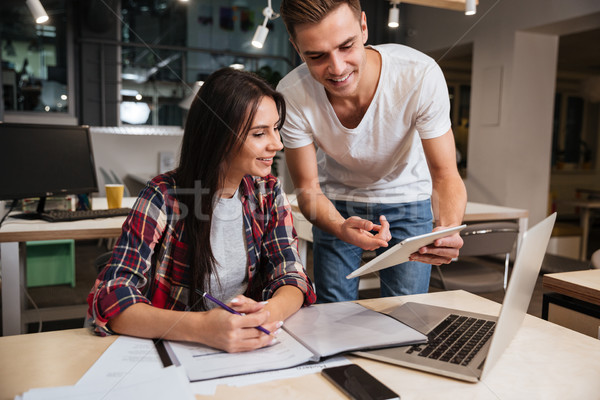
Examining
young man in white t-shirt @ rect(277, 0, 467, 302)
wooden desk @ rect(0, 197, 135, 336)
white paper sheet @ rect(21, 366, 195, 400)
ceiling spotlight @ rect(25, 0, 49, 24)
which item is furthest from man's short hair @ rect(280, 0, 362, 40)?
ceiling spotlight @ rect(25, 0, 49, 24)

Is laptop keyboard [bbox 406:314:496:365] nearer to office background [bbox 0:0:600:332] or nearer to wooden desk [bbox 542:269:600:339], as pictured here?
wooden desk [bbox 542:269:600:339]

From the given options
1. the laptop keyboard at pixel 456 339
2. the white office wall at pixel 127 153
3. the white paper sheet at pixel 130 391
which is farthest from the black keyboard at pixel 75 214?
the white office wall at pixel 127 153

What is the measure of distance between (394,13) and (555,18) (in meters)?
1.47

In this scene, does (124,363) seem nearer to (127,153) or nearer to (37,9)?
(37,9)

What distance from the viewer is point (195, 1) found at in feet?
18.9

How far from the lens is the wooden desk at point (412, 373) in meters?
0.64

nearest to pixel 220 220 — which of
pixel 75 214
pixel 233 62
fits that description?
pixel 75 214

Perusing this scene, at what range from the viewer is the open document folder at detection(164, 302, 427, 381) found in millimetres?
700

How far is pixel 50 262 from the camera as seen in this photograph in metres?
3.42

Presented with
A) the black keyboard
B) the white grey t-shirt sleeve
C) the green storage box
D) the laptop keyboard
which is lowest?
the green storage box

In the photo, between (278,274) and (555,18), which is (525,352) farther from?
(555,18)

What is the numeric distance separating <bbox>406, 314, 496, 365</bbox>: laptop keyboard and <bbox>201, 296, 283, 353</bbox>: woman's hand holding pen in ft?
0.79

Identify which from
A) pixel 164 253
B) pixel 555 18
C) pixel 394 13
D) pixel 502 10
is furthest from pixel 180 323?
pixel 502 10

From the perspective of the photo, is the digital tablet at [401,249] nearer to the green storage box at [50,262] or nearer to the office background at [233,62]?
the green storage box at [50,262]
